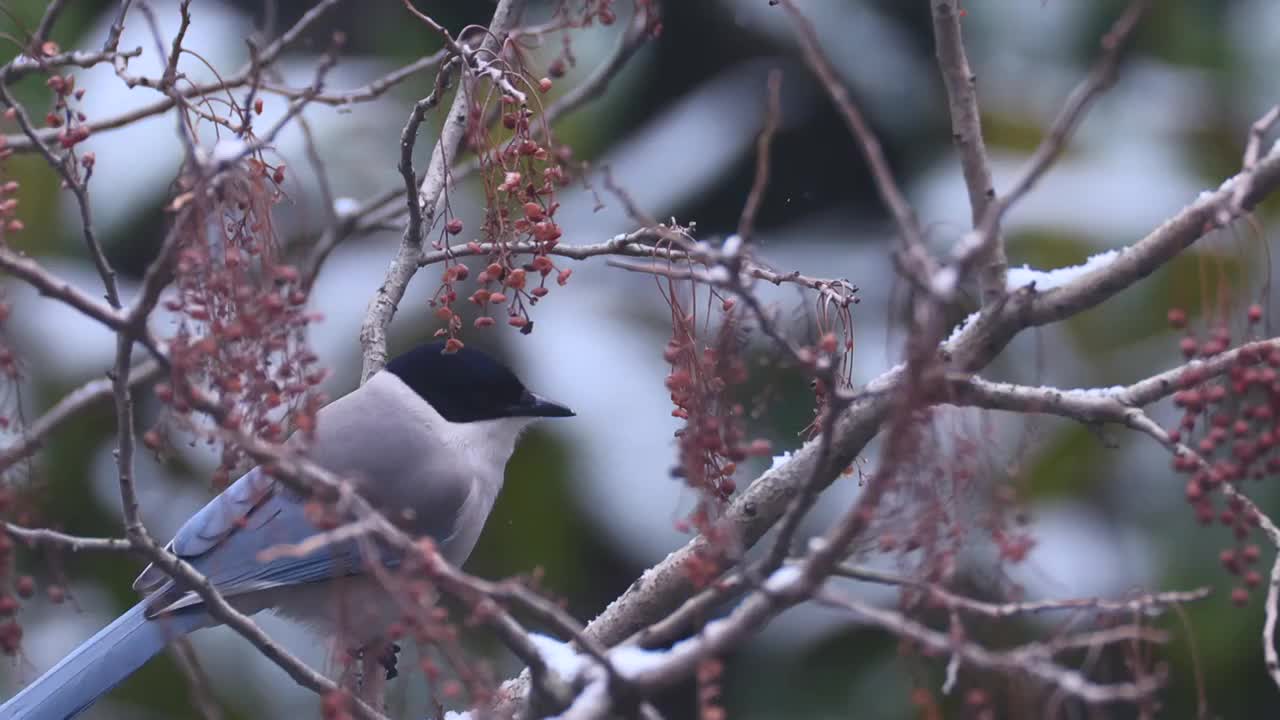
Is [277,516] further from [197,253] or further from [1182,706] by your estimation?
[1182,706]

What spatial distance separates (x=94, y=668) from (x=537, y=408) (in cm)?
104

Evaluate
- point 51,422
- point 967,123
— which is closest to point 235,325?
point 51,422

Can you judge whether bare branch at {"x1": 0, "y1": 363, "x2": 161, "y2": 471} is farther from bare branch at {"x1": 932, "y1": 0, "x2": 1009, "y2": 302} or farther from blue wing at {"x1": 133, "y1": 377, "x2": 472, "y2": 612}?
bare branch at {"x1": 932, "y1": 0, "x2": 1009, "y2": 302}

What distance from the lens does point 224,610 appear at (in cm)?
207

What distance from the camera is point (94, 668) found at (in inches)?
107

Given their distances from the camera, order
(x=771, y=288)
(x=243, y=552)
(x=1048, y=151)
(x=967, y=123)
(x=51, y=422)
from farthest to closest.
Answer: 1. (x=771, y=288)
2. (x=243, y=552)
3. (x=967, y=123)
4. (x=51, y=422)
5. (x=1048, y=151)

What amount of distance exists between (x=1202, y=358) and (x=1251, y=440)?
16 centimetres

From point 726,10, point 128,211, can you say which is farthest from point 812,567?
point 726,10

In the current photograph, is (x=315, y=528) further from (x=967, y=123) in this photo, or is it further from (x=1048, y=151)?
(x=1048, y=151)

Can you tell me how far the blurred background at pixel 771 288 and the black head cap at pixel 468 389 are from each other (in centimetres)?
54

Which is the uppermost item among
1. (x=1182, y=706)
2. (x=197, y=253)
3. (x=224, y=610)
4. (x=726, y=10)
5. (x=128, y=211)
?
(x=726, y=10)

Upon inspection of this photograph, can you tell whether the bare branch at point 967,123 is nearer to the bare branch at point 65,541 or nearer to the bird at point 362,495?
the bird at point 362,495

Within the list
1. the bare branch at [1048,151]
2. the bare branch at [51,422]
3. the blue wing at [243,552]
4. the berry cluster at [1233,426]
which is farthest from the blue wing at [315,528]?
the bare branch at [1048,151]

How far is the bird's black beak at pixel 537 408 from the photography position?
3188 mm
